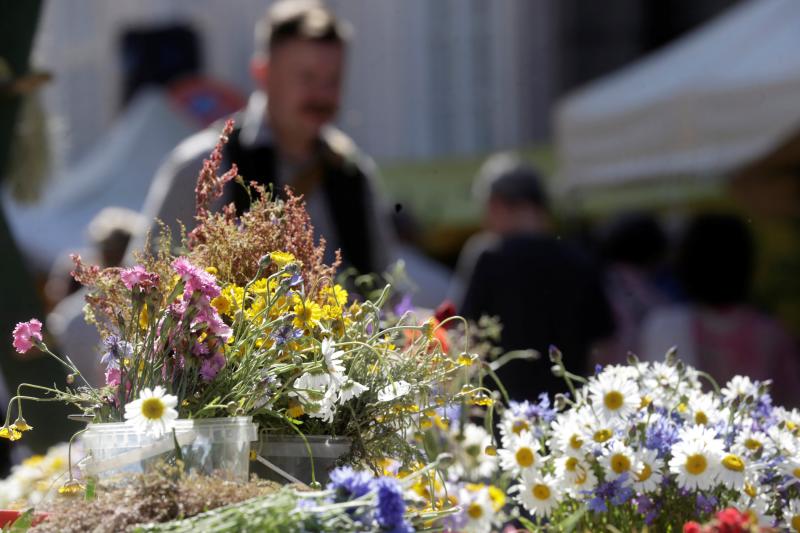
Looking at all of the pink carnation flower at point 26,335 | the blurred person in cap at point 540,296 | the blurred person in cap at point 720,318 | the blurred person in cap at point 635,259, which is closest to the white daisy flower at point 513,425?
the pink carnation flower at point 26,335

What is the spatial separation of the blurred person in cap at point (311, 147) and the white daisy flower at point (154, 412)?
1.64 metres

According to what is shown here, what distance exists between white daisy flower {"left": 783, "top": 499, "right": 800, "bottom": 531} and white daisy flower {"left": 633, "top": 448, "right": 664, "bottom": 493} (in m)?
0.14

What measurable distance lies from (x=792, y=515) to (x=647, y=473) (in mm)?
160

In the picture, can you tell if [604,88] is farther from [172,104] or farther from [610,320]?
[172,104]

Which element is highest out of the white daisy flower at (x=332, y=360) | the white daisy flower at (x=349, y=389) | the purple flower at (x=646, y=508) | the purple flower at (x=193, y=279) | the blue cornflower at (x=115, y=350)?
the purple flower at (x=193, y=279)

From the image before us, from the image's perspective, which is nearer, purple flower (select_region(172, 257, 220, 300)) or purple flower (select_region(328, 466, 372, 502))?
purple flower (select_region(328, 466, 372, 502))

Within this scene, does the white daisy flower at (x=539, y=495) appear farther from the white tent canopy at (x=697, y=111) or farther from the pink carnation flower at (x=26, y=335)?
the white tent canopy at (x=697, y=111)

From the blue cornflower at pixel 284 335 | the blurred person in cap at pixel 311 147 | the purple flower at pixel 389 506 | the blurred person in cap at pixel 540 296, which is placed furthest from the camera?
the blurred person in cap at pixel 540 296

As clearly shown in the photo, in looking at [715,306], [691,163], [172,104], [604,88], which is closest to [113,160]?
[172,104]

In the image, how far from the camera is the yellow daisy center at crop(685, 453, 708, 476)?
1.43m

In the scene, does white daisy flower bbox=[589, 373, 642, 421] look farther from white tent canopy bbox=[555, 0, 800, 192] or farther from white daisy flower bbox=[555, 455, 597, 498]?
white tent canopy bbox=[555, 0, 800, 192]

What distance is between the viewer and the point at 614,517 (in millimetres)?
1472

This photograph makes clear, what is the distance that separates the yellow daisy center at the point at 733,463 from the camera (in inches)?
56.5

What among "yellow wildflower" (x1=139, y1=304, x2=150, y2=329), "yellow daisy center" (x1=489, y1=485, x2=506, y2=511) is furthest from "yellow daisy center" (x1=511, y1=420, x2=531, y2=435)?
"yellow wildflower" (x1=139, y1=304, x2=150, y2=329)
